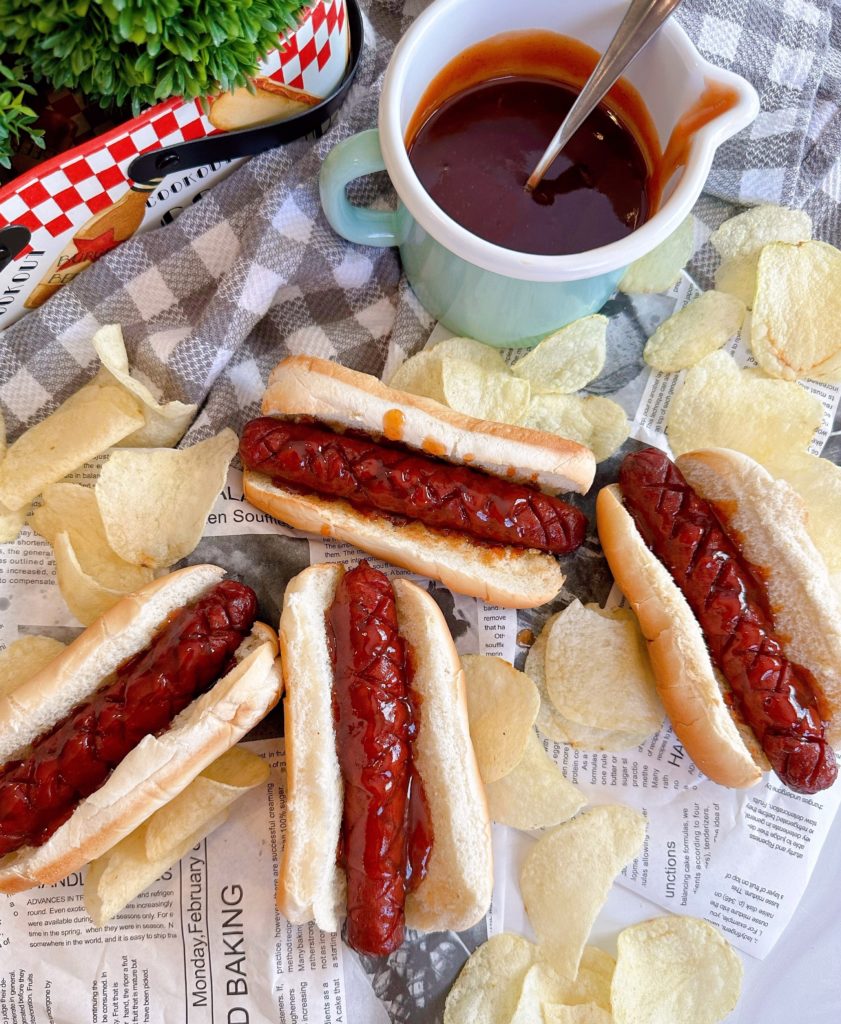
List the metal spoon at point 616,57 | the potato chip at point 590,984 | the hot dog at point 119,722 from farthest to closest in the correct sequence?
the potato chip at point 590,984
the hot dog at point 119,722
the metal spoon at point 616,57

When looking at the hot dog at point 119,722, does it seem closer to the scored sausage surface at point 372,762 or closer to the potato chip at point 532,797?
the scored sausage surface at point 372,762

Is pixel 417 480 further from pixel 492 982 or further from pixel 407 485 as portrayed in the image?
pixel 492 982

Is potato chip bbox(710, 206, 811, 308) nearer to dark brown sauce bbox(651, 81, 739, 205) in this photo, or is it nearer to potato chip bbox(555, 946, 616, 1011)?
dark brown sauce bbox(651, 81, 739, 205)

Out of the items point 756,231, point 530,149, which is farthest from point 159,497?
point 756,231

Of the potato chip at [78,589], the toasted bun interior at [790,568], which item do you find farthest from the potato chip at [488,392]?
the potato chip at [78,589]

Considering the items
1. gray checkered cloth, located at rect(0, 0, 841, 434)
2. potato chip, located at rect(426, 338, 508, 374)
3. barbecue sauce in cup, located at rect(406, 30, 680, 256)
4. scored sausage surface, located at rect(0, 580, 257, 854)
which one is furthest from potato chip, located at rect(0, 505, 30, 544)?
barbecue sauce in cup, located at rect(406, 30, 680, 256)

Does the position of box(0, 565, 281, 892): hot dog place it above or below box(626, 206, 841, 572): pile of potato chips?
below
